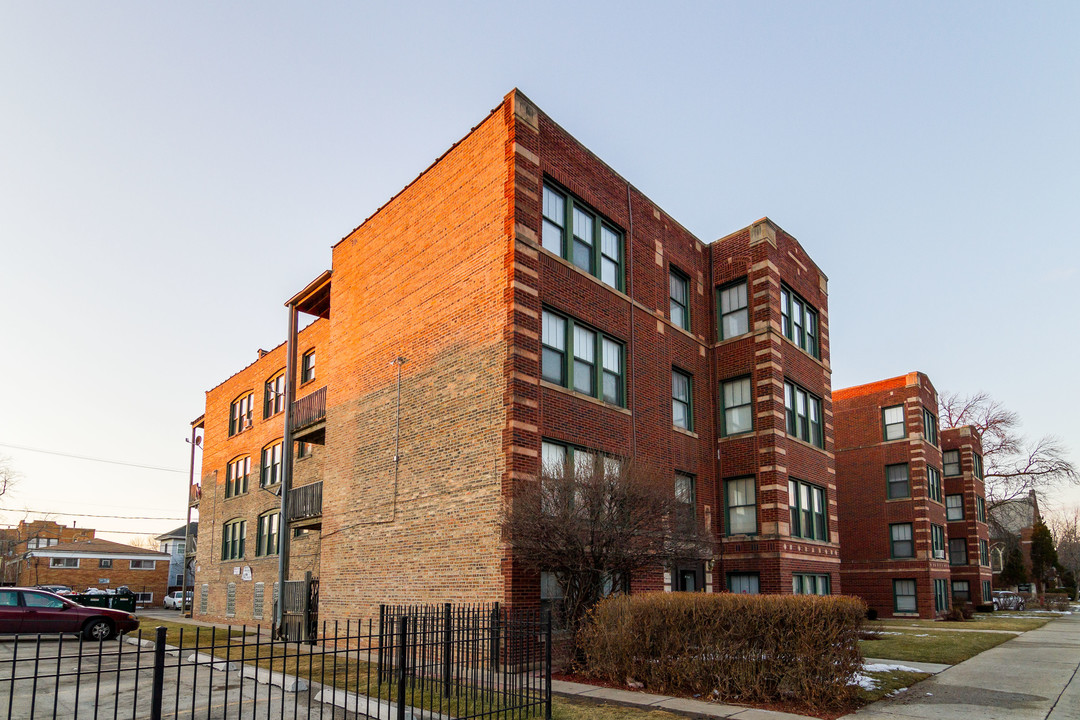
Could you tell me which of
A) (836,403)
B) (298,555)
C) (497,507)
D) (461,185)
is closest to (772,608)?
(497,507)

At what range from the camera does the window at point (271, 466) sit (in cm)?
3150

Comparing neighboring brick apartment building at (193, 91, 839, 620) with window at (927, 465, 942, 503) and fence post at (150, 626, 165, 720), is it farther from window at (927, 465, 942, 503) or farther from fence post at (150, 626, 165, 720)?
window at (927, 465, 942, 503)

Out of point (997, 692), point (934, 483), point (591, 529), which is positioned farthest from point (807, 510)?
point (934, 483)

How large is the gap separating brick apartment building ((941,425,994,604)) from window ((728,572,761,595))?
26223 millimetres

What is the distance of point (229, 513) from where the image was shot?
35.1 metres

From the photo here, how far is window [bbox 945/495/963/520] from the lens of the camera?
44.1m

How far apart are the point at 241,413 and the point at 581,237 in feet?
75.9

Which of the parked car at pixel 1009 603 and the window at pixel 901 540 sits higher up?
the window at pixel 901 540

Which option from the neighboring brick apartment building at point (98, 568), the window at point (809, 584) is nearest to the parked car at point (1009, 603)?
the window at point (809, 584)

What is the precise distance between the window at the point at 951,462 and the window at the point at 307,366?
34773mm

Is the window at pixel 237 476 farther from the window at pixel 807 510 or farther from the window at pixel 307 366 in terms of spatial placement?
the window at pixel 807 510

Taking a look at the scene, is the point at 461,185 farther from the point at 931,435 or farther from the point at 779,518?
the point at 931,435

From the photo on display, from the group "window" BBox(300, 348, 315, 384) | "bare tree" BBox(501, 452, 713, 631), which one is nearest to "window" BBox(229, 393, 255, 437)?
"window" BBox(300, 348, 315, 384)

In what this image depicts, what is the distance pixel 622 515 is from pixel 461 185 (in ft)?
28.0
